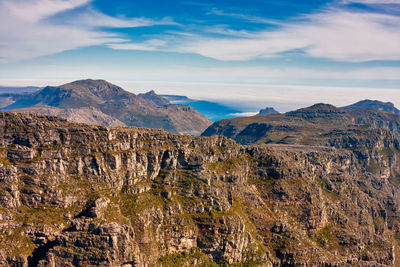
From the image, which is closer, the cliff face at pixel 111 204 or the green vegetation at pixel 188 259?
the cliff face at pixel 111 204

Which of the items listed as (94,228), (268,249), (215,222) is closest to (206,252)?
(215,222)

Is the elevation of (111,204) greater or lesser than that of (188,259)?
greater

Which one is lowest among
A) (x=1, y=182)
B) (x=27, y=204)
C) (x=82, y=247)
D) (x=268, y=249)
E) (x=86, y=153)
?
(x=268, y=249)

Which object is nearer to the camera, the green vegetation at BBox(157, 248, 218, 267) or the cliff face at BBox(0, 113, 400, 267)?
the cliff face at BBox(0, 113, 400, 267)

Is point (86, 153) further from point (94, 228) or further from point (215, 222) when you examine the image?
point (215, 222)

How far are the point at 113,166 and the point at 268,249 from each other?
94.3m

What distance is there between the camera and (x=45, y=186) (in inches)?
6097

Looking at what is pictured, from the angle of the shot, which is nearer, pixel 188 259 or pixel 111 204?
pixel 111 204

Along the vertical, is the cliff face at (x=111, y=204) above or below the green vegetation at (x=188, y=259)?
above

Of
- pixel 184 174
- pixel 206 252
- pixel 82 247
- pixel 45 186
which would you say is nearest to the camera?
pixel 82 247

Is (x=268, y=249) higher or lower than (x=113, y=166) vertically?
lower

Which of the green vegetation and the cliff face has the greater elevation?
the cliff face

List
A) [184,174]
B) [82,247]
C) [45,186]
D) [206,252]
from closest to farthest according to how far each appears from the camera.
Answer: [82,247] < [45,186] < [206,252] < [184,174]

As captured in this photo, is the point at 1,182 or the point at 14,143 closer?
the point at 1,182
